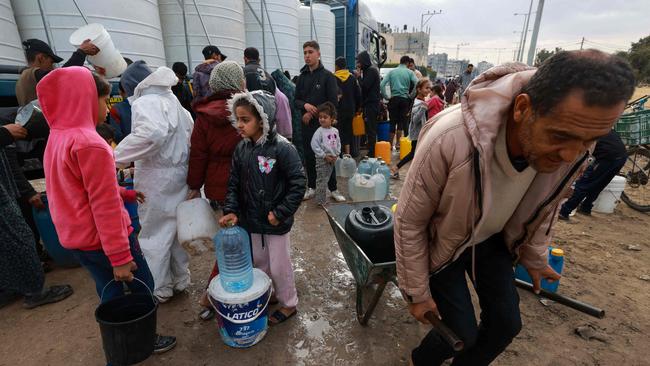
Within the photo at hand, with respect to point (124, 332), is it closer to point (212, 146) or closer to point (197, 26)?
point (212, 146)

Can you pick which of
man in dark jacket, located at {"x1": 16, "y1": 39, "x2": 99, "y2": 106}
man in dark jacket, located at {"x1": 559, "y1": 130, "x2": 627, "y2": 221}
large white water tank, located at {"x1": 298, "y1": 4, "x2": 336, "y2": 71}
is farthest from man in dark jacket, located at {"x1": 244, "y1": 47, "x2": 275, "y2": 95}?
large white water tank, located at {"x1": 298, "y1": 4, "x2": 336, "y2": 71}

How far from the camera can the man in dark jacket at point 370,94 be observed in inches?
269

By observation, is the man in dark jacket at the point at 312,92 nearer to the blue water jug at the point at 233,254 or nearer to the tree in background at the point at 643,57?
the blue water jug at the point at 233,254

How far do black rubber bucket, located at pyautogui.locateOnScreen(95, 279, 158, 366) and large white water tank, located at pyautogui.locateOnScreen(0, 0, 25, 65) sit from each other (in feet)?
13.0

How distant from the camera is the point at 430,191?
1370mm

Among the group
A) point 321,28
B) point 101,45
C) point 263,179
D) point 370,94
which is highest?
point 321,28

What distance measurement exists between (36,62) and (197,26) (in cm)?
339

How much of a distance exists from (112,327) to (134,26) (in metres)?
4.76

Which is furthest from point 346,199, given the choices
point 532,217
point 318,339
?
point 532,217

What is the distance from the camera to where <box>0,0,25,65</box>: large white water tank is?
394 cm

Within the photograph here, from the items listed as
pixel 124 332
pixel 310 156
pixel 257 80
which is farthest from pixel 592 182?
pixel 124 332

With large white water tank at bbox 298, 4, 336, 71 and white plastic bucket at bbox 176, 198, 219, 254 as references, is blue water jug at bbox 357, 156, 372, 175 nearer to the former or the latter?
white plastic bucket at bbox 176, 198, 219, 254

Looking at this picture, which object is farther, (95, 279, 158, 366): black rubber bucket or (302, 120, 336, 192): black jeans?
(302, 120, 336, 192): black jeans

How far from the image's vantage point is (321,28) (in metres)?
10.0
